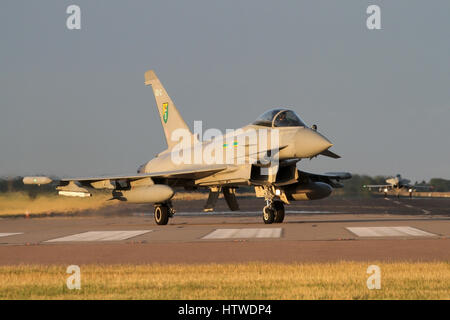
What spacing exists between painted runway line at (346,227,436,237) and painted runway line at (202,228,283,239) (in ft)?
7.37

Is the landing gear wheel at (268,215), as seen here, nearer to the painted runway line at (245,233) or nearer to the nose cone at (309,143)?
the nose cone at (309,143)

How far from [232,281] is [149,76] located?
22145 mm

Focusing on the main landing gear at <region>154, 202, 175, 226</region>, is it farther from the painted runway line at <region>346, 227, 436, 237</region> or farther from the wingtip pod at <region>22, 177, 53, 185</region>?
the painted runway line at <region>346, 227, 436, 237</region>

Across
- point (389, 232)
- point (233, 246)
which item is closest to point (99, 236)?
point (233, 246)

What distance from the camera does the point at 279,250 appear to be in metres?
13.5

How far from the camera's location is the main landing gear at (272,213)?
23547 millimetres

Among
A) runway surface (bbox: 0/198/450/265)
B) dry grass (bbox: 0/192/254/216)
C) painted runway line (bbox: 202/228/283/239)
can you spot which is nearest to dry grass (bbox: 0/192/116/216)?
dry grass (bbox: 0/192/254/216)

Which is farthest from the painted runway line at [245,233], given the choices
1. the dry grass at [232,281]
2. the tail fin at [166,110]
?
the tail fin at [166,110]

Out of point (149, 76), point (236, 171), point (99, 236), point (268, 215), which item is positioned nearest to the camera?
point (99, 236)

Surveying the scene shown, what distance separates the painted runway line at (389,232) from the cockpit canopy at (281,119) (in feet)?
14.5

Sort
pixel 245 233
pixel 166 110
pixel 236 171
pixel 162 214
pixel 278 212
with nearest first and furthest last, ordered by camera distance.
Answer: pixel 245 233, pixel 236 171, pixel 278 212, pixel 162 214, pixel 166 110

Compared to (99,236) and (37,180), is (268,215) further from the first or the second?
(37,180)

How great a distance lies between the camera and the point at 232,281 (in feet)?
30.3
